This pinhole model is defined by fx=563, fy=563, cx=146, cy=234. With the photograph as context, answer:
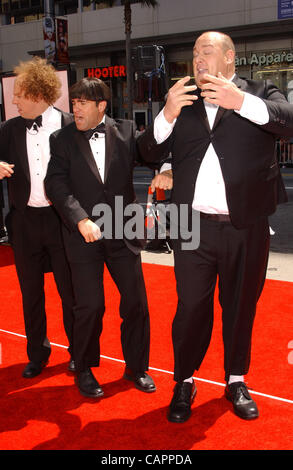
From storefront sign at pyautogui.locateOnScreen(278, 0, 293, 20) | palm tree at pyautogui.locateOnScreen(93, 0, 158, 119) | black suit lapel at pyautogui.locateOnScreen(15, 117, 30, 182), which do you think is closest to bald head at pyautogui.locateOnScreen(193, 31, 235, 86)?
black suit lapel at pyautogui.locateOnScreen(15, 117, 30, 182)

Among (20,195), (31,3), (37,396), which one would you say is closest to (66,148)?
(20,195)

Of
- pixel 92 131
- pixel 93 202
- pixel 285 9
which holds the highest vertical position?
pixel 285 9

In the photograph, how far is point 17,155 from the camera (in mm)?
3664

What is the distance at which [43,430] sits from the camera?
3053mm

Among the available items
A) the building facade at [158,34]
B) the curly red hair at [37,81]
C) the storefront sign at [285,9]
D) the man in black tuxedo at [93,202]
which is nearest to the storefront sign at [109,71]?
the building facade at [158,34]

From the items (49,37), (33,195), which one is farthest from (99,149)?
(49,37)

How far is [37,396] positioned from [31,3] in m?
32.0

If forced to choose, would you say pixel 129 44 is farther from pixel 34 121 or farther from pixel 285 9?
pixel 34 121

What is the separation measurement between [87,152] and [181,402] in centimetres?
154

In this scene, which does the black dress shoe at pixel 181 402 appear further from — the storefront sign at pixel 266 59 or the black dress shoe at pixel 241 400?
the storefront sign at pixel 266 59

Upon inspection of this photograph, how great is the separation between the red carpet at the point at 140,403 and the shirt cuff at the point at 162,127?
5.08ft

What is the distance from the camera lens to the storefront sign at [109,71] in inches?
1107

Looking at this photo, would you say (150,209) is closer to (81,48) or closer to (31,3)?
(81,48)

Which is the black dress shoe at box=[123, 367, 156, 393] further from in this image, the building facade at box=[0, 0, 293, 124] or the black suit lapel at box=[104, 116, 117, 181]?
the building facade at box=[0, 0, 293, 124]
